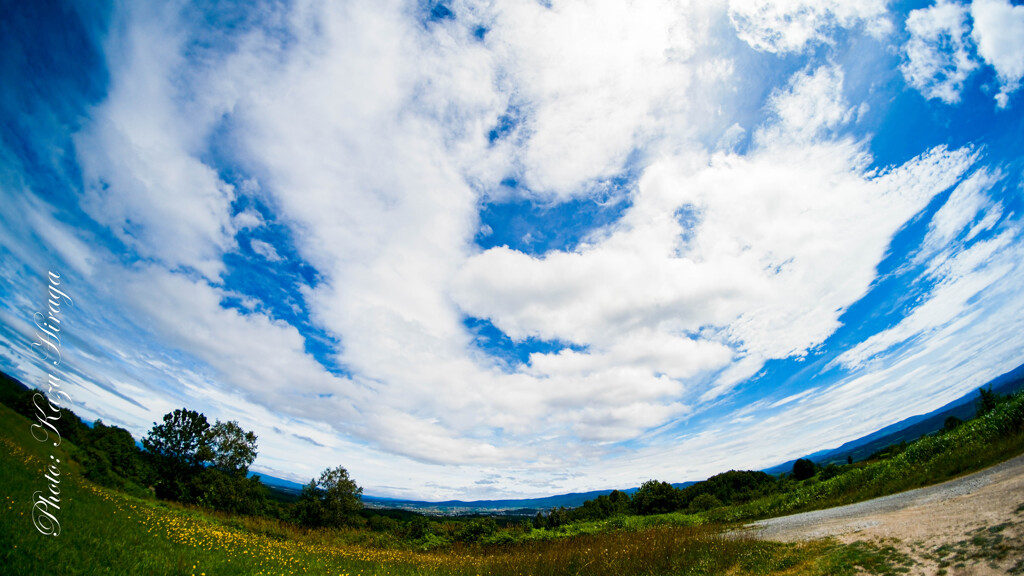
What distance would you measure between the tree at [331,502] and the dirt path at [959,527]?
121ft

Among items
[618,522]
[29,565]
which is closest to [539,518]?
[618,522]

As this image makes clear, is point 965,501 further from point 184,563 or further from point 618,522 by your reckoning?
point 618,522

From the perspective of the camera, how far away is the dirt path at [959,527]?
5.88 metres

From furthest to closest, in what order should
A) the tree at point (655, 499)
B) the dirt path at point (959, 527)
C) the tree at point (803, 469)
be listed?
the tree at point (803, 469)
the tree at point (655, 499)
the dirt path at point (959, 527)

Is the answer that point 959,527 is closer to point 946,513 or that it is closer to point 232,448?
point 946,513

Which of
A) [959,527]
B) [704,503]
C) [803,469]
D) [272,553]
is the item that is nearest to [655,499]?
[704,503]

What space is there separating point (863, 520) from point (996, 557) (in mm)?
8570

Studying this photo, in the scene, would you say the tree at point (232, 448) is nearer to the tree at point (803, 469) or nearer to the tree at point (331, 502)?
the tree at point (331, 502)

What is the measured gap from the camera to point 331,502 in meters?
35.3

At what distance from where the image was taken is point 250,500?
→ 34.8 m

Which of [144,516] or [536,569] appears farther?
[144,516]

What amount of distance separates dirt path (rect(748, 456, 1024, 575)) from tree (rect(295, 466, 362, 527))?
36969 millimetres

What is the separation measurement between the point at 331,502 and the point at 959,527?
4316 centimetres

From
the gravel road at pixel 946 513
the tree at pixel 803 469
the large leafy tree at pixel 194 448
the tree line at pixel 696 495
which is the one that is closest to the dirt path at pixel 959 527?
the gravel road at pixel 946 513
